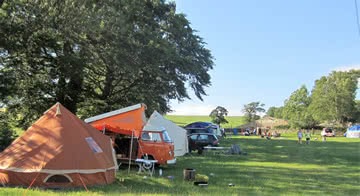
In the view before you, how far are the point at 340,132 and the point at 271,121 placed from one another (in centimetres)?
2493

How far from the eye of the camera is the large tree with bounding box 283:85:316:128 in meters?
81.6

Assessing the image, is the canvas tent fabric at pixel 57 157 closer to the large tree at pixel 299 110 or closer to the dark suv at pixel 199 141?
the dark suv at pixel 199 141

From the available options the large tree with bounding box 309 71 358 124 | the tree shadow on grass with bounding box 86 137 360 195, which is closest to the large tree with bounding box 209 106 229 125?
the large tree with bounding box 309 71 358 124

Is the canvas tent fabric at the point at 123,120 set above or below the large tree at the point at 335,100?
below

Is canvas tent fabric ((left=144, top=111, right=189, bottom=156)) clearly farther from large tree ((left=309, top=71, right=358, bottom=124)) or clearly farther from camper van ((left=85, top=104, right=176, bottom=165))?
large tree ((left=309, top=71, right=358, bottom=124))

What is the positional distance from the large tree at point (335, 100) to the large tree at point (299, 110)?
14.3 feet

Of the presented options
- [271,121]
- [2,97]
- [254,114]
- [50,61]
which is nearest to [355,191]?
[2,97]

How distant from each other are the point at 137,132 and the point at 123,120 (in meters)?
0.85

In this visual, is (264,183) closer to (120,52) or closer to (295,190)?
(295,190)

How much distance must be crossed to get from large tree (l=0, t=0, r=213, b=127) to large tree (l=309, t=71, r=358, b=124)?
185ft

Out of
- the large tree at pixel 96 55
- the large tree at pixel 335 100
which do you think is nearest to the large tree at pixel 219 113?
the large tree at pixel 335 100

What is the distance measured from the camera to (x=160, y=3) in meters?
25.6

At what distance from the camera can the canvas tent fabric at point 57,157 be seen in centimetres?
928

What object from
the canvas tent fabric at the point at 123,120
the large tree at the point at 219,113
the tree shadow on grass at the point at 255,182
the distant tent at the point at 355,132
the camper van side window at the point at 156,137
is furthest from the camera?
the large tree at the point at 219,113
